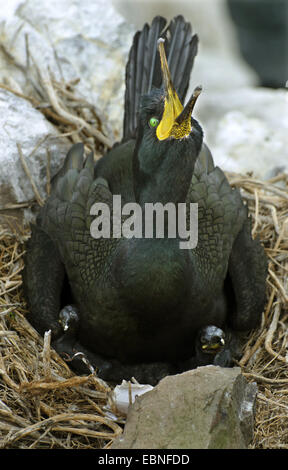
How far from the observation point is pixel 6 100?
14.5ft

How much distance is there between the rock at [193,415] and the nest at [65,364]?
0.21 m

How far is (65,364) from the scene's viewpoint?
11.5ft

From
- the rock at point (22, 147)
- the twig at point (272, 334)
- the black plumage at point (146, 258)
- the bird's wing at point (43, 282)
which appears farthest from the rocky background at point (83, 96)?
the twig at point (272, 334)

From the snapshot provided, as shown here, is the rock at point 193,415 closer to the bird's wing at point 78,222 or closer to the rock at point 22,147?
the bird's wing at point 78,222

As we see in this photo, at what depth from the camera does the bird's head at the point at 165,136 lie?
306 cm

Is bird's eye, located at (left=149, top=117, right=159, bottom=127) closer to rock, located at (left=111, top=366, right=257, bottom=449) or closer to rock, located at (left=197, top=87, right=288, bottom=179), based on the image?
rock, located at (left=111, top=366, right=257, bottom=449)

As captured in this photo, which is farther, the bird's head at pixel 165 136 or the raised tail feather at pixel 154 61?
the raised tail feather at pixel 154 61

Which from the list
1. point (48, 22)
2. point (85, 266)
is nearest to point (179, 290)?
point (85, 266)

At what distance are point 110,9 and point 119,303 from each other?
293cm

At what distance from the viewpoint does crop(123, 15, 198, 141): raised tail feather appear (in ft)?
13.7

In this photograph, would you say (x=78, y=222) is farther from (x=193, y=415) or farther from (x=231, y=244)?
(x=193, y=415)

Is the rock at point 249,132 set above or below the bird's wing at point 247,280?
above

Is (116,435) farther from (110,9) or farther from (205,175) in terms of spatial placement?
(110,9)

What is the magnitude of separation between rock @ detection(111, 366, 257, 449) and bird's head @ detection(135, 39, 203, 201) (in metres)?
0.88
